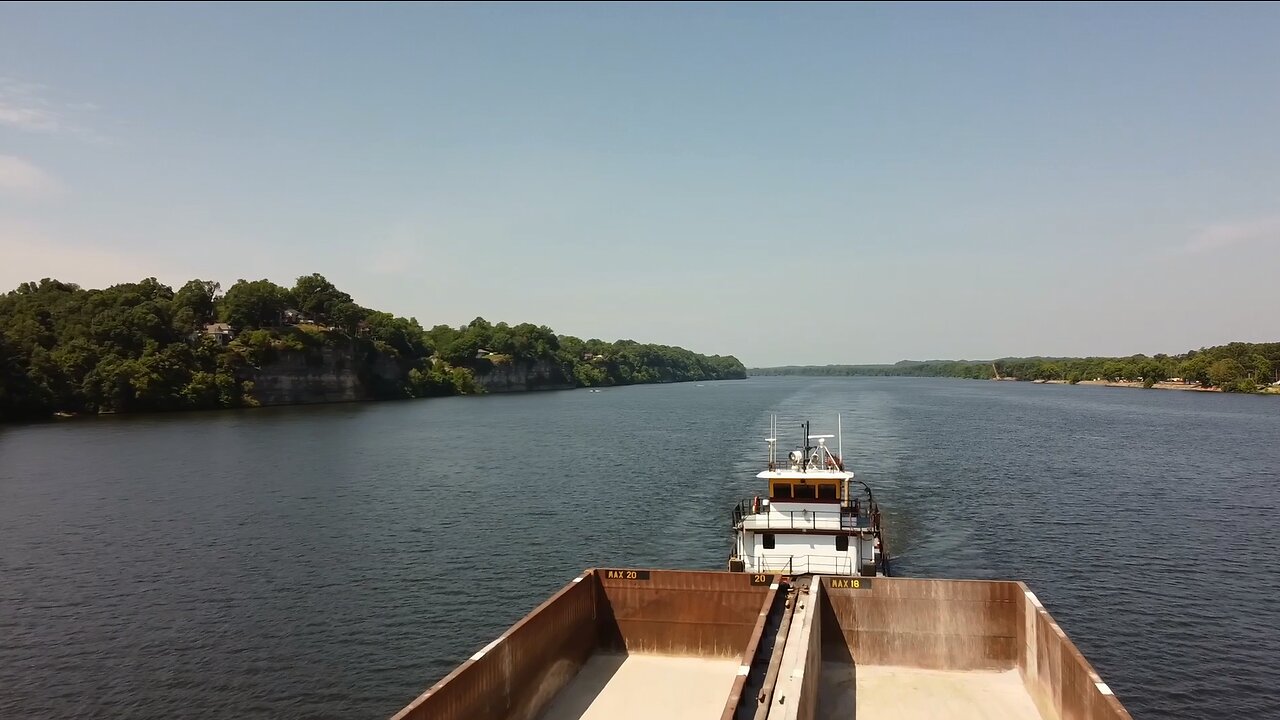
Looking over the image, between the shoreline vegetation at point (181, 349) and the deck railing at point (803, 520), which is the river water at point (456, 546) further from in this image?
the shoreline vegetation at point (181, 349)

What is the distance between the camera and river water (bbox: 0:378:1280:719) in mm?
27844

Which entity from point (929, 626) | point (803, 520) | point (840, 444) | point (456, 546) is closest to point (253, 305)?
point (456, 546)

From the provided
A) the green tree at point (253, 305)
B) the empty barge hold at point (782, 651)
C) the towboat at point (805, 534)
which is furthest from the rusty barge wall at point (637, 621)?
the green tree at point (253, 305)

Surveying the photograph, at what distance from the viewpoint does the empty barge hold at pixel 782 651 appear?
18734 mm

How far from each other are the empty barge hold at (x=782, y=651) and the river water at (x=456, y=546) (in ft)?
23.8

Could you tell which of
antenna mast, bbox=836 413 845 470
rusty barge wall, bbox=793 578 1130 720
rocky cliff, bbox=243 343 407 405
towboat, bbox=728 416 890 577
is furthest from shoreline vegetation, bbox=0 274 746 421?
rusty barge wall, bbox=793 578 1130 720

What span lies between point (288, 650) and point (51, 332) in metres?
147

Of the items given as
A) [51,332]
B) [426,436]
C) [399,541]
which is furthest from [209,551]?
[51,332]

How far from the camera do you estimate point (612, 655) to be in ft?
79.0

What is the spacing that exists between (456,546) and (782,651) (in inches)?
1202

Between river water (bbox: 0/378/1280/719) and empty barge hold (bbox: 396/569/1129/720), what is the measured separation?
7.25 m

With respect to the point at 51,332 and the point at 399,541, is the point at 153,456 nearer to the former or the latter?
the point at 399,541

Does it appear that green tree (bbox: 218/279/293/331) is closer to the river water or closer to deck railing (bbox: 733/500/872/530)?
the river water

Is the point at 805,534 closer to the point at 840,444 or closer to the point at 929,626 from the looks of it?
the point at 929,626
